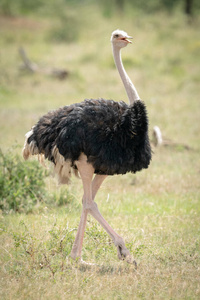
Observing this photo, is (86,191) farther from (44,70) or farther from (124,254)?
(44,70)

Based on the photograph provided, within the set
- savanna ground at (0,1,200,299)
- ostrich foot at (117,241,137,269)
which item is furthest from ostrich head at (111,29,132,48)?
ostrich foot at (117,241,137,269)

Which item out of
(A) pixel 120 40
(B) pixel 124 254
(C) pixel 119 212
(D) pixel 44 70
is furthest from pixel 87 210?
(D) pixel 44 70

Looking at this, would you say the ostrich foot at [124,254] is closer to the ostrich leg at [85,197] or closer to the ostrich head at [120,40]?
the ostrich leg at [85,197]

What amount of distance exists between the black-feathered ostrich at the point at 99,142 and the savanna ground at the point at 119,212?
0.29 meters

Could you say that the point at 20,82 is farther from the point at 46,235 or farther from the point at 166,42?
the point at 46,235

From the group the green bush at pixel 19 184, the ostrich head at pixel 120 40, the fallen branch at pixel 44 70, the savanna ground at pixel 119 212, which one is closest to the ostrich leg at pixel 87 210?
the savanna ground at pixel 119 212

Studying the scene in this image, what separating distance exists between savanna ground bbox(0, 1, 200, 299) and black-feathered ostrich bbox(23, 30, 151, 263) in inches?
11.4

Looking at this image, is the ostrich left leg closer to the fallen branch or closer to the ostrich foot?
the ostrich foot

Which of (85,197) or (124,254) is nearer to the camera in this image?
(124,254)

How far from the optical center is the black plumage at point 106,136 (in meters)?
4.29

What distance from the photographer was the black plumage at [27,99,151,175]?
429 cm

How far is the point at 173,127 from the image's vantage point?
10789mm

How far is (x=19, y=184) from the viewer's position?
6004 mm

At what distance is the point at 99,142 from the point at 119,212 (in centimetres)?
174
